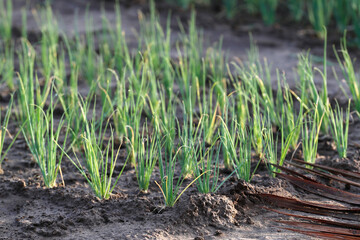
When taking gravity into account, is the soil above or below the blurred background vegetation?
below

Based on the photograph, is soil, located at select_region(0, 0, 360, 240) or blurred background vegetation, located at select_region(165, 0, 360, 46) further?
blurred background vegetation, located at select_region(165, 0, 360, 46)

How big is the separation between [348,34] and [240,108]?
197cm

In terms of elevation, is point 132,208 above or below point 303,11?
below

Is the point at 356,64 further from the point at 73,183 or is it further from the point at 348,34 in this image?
the point at 73,183

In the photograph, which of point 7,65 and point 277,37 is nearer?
point 7,65


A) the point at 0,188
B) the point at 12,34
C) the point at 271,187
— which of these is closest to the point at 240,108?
the point at 271,187

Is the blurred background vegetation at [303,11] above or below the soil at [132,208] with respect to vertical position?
above

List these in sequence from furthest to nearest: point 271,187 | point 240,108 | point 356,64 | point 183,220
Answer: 1. point 356,64
2. point 240,108
3. point 271,187
4. point 183,220

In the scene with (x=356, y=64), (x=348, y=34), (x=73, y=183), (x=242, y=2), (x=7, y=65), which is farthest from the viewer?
(x=242, y=2)

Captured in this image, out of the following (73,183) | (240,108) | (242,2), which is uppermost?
(242,2)

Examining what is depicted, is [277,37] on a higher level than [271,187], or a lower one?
higher

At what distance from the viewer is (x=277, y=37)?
419 centimetres

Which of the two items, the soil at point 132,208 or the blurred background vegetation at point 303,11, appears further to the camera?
the blurred background vegetation at point 303,11

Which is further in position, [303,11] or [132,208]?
[303,11]
